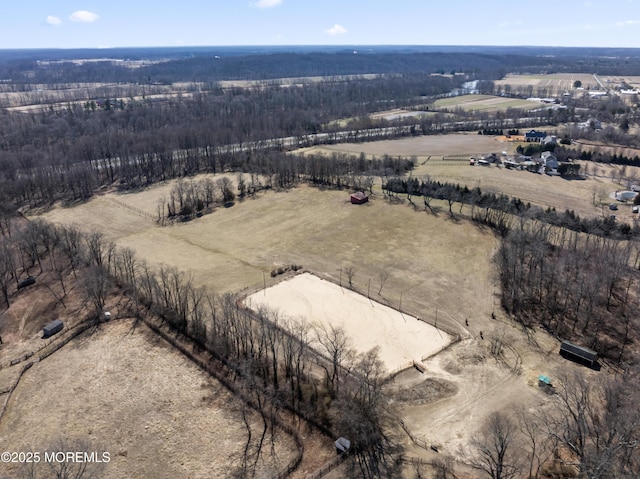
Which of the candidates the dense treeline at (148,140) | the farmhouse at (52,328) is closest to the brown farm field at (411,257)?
the dense treeline at (148,140)

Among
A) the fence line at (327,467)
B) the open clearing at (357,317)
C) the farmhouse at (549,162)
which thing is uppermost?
the farmhouse at (549,162)

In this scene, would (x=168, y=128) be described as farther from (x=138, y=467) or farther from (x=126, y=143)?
(x=138, y=467)

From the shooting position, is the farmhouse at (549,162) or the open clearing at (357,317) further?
the farmhouse at (549,162)

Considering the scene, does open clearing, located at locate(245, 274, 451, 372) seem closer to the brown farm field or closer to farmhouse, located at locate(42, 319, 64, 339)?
the brown farm field

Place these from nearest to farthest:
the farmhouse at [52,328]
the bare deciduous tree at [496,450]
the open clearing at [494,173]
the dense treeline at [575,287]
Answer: the bare deciduous tree at [496,450] < the dense treeline at [575,287] < the farmhouse at [52,328] < the open clearing at [494,173]

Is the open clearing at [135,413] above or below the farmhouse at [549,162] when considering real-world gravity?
below

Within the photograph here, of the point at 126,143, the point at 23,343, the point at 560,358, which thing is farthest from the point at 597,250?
the point at 126,143

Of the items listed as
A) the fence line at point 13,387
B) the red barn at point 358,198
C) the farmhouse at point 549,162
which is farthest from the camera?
the farmhouse at point 549,162

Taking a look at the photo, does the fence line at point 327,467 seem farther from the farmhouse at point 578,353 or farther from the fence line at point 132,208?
the fence line at point 132,208
